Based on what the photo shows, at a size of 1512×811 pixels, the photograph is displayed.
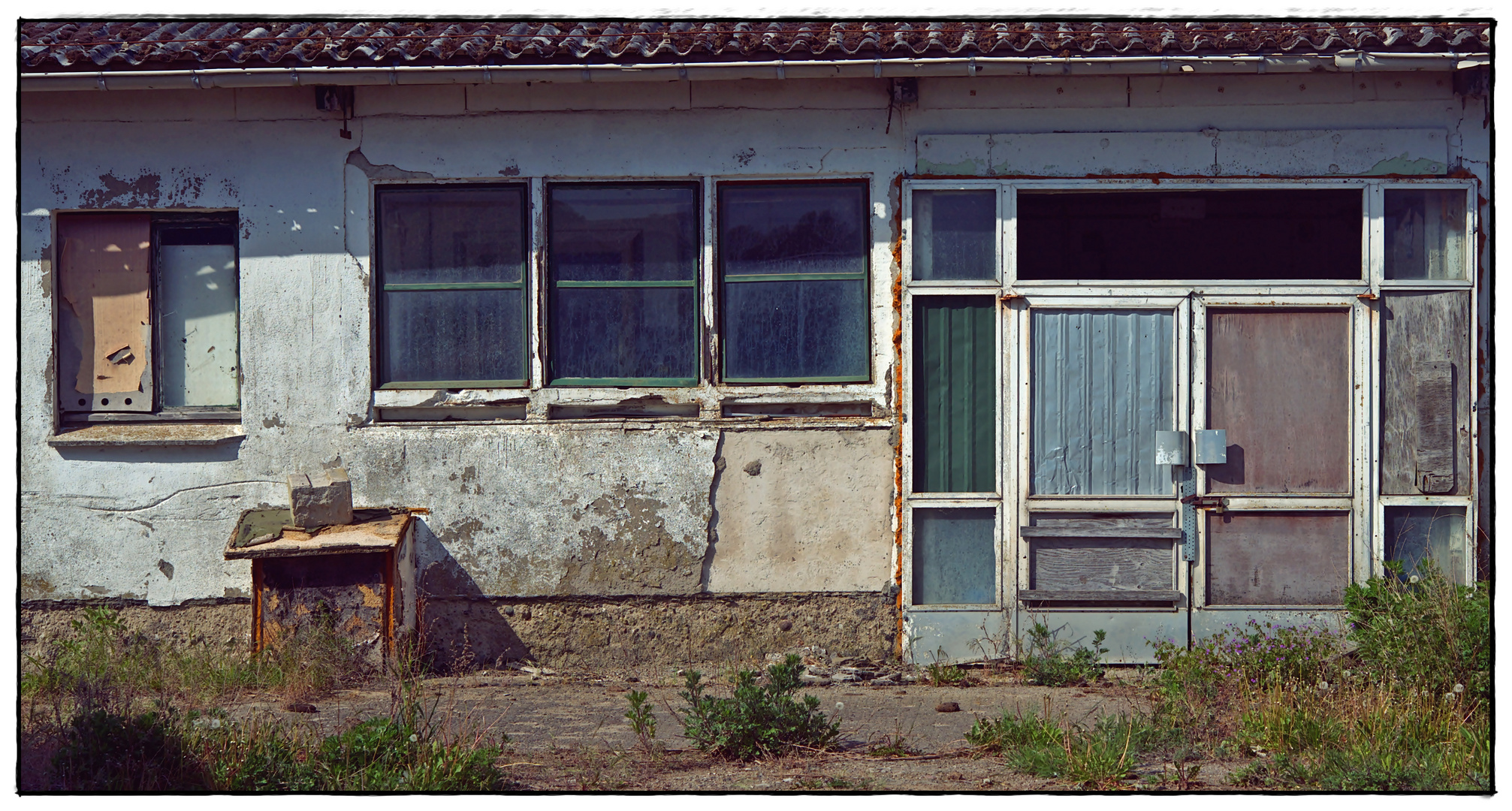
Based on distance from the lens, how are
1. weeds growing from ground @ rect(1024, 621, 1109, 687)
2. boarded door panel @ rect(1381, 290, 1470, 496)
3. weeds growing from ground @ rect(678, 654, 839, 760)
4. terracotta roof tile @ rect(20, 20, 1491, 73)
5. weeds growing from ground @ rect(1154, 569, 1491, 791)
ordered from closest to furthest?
weeds growing from ground @ rect(1154, 569, 1491, 791)
weeds growing from ground @ rect(678, 654, 839, 760)
terracotta roof tile @ rect(20, 20, 1491, 73)
weeds growing from ground @ rect(1024, 621, 1109, 687)
boarded door panel @ rect(1381, 290, 1470, 496)

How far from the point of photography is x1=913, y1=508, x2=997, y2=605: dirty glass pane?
6109mm

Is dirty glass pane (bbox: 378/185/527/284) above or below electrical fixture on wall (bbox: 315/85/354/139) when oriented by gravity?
below

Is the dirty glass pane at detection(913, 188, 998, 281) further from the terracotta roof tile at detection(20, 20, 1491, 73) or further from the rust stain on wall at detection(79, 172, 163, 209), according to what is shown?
the rust stain on wall at detection(79, 172, 163, 209)

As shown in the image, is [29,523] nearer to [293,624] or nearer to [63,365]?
[63,365]

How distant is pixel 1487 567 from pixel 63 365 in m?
7.98

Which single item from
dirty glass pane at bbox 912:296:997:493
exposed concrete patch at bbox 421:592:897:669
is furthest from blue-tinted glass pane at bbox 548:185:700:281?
exposed concrete patch at bbox 421:592:897:669

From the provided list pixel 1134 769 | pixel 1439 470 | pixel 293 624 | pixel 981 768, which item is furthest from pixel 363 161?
pixel 1439 470

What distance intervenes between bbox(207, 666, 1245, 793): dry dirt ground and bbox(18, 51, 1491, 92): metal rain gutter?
3138 mm

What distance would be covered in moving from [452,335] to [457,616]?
1.59 metres

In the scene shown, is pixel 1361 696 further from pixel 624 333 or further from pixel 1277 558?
pixel 624 333

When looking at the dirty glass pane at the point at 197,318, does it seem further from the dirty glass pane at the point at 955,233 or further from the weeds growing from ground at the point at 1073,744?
the weeds growing from ground at the point at 1073,744

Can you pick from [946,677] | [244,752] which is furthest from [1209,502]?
[244,752]

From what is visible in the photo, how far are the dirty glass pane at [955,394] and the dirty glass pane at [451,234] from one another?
2.32 metres

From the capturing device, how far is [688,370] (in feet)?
20.2
